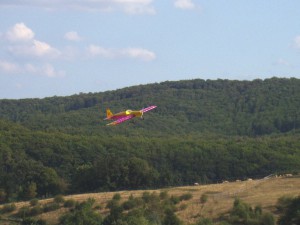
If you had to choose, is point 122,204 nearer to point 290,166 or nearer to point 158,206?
point 158,206

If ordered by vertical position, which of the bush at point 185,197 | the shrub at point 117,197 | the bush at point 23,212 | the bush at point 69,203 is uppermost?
the shrub at point 117,197

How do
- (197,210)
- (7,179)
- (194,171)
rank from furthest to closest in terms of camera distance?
1. (194,171)
2. (7,179)
3. (197,210)

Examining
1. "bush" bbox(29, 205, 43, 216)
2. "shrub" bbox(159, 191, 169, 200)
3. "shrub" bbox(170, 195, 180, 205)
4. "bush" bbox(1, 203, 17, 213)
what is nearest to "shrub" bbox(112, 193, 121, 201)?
"shrub" bbox(159, 191, 169, 200)

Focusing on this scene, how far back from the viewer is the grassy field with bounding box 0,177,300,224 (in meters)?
70.9

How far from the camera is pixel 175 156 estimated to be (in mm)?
145375

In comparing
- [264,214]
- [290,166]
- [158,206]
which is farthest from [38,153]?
[264,214]

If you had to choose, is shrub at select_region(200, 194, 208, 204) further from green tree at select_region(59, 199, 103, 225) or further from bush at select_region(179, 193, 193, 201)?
green tree at select_region(59, 199, 103, 225)

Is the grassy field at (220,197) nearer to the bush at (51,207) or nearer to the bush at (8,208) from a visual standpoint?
the bush at (51,207)

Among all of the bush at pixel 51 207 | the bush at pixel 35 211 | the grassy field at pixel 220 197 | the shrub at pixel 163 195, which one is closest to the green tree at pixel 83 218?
the grassy field at pixel 220 197

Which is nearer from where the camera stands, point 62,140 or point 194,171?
point 194,171

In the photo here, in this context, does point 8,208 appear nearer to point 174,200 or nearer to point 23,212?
point 23,212

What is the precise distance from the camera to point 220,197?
7888cm

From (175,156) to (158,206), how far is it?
73195mm

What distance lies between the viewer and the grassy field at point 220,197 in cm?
7094
